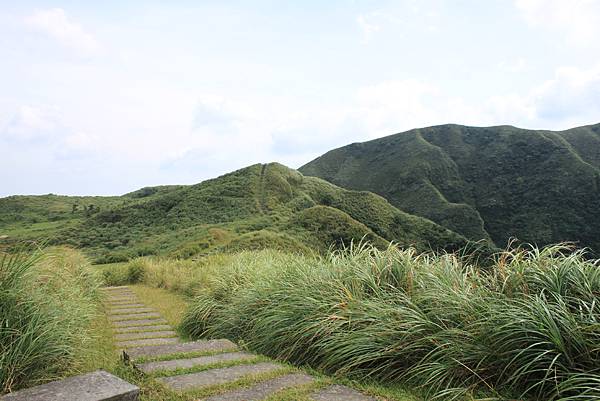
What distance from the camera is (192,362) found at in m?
3.58

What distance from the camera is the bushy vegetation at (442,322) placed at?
8.84 ft

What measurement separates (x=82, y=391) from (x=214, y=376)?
0.96 m

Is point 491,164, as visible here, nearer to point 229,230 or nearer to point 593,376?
point 229,230

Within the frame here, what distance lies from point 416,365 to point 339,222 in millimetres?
27925

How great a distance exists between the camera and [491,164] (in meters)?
81.6

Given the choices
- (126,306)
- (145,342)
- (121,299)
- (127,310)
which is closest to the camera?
(145,342)

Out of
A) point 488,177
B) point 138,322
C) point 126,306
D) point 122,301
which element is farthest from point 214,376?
point 488,177

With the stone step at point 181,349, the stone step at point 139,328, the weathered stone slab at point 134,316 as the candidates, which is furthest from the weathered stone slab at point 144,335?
the stone step at point 181,349

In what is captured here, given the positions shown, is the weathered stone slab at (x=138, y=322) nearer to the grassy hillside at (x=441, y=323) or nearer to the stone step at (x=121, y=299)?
the grassy hillside at (x=441, y=323)

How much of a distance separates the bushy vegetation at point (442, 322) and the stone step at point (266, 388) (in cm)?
30

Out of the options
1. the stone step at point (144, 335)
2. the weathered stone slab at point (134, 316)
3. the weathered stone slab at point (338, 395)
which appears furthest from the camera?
the weathered stone slab at point (134, 316)

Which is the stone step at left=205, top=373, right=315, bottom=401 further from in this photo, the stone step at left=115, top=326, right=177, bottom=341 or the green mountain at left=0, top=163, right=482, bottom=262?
the green mountain at left=0, top=163, right=482, bottom=262

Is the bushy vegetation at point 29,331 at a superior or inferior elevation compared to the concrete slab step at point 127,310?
superior

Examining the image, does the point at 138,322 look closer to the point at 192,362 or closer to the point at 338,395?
the point at 192,362
